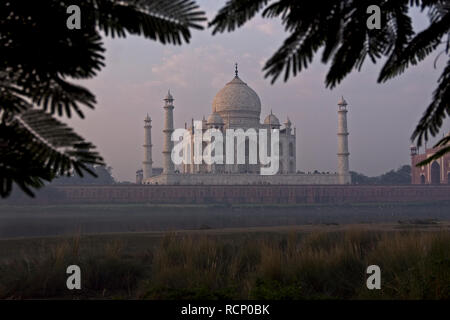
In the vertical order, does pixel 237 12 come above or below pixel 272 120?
below

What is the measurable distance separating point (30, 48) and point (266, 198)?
44.3 m

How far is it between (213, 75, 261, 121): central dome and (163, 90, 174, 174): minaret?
26.3ft

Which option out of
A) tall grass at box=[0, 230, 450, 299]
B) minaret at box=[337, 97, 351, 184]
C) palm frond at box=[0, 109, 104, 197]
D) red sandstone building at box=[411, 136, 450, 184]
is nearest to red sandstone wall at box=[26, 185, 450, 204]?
minaret at box=[337, 97, 351, 184]

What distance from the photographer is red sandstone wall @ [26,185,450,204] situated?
43.1 m

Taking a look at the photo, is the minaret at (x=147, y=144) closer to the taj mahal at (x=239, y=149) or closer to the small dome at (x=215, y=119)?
the taj mahal at (x=239, y=149)

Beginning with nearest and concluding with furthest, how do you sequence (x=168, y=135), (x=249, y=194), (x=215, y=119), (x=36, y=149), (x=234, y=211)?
1. (x=36, y=149)
2. (x=234, y=211)
3. (x=249, y=194)
4. (x=168, y=135)
5. (x=215, y=119)

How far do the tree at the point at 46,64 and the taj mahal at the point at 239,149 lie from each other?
45278 mm

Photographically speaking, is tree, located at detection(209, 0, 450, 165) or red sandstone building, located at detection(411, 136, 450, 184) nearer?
tree, located at detection(209, 0, 450, 165)

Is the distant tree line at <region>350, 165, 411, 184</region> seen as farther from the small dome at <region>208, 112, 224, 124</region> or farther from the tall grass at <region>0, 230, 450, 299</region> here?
the tall grass at <region>0, 230, 450, 299</region>

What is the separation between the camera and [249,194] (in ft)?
147

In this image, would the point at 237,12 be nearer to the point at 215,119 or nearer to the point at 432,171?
the point at 215,119

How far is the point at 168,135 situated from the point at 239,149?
942cm

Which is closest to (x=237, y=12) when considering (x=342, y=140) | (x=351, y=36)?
(x=351, y=36)

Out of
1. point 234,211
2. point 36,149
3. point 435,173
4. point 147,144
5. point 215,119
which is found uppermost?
point 215,119
